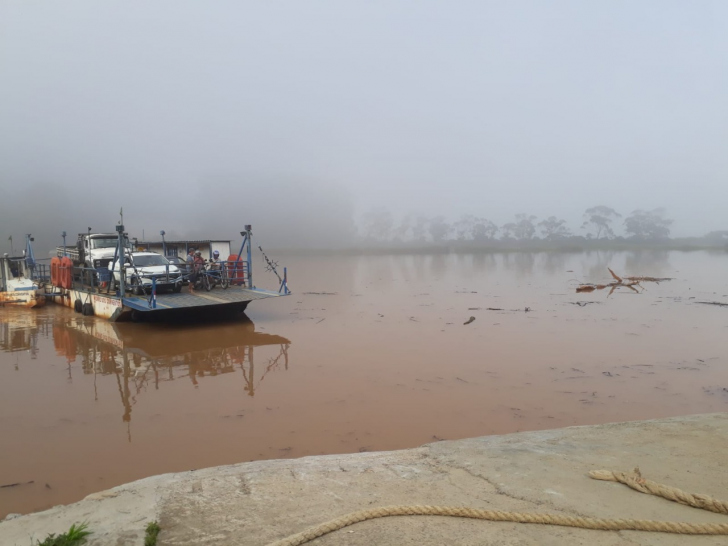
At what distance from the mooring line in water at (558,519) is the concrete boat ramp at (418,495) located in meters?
0.04

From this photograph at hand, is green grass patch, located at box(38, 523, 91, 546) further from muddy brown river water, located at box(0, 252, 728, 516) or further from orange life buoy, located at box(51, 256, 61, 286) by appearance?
orange life buoy, located at box(51, 256, 61, 286)

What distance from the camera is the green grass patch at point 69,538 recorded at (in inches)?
136

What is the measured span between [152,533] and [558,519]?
9.81 ft

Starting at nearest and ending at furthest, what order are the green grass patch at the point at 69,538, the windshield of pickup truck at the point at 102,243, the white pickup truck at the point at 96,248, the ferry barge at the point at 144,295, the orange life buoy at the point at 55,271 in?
the green grass patch at the point at 69,538 < the ferry barge at the point at 144,295 < the white pickup truck at the point at 96,248 < the windshield of pickup truck at the point at 102,243 < the orange life buoy at the point at 55,271

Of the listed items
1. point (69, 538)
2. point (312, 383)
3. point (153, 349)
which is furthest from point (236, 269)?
point (69, 538)

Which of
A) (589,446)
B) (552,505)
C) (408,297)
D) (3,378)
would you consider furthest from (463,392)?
(408,297)

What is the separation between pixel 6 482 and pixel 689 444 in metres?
7.85

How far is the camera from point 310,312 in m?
19.6

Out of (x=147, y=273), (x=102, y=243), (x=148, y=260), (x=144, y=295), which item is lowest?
(x=144, y=295)

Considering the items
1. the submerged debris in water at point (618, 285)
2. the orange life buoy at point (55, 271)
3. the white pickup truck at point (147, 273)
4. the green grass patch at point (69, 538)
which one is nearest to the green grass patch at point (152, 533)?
the green grass patch at point (69, 538)

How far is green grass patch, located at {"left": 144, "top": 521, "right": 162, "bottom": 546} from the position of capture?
3531mm

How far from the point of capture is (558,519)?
372 centimetres

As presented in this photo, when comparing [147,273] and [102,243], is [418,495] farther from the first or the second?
[102,243]

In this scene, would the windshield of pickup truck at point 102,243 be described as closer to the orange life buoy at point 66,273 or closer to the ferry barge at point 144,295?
the ferry barge at point 144,295
